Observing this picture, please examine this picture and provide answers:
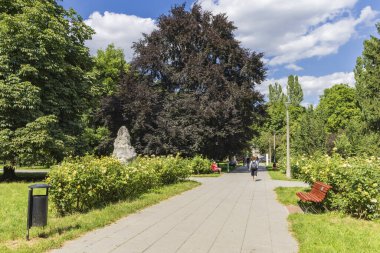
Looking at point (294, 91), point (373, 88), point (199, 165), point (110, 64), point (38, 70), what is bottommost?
point (199, 165)

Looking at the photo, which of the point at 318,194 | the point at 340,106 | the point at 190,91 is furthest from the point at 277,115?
the point at 318,194

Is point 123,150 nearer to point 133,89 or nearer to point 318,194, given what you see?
point 318,194

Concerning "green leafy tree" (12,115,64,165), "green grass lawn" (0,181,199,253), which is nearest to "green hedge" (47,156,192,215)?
"green grass lawn" (0,181,199,253)

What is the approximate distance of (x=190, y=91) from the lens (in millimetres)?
34188

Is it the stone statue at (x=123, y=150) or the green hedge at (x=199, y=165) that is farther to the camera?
the green hedge at (x=199, y=165)

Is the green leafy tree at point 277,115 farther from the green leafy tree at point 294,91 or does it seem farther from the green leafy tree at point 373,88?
the green leafy tree at point 373,88

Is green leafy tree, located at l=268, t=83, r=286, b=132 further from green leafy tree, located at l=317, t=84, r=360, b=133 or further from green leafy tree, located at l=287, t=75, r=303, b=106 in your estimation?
green leafy tree, located at l=317, t=84, r=360, b=133

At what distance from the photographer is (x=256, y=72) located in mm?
35469

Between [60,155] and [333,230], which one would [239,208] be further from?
[60,155]

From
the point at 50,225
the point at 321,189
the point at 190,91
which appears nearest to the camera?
the point at 50,225

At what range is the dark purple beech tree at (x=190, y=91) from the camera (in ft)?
103

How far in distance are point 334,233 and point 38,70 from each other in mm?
19502

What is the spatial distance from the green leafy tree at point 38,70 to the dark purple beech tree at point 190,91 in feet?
26.5

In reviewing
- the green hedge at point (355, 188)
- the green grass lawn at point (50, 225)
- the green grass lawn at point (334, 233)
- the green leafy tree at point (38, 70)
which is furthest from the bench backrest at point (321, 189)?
the green leafy tree at point (38, 70)
